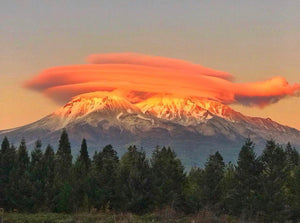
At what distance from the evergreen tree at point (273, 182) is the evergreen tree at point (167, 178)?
898 centimetres

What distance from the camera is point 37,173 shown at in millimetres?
44375

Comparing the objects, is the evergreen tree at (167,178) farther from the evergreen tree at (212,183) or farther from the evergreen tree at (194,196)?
the evergreen tree at (212,183)

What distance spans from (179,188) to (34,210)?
49.5ft

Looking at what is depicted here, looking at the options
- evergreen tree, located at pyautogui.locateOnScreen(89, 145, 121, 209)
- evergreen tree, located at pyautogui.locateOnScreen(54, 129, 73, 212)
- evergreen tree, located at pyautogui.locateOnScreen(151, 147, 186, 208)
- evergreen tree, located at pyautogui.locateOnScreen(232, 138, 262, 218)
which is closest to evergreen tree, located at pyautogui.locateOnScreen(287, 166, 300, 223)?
evergreen tree, located at pyautogui.locateOnScreen(232, 138, 262, 218)

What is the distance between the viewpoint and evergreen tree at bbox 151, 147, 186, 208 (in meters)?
43.1

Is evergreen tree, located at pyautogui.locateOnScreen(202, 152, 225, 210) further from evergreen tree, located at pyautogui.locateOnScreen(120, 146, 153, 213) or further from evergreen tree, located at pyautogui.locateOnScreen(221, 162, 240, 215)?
evergreen tree, located at pyautogui.locateOnScreen(120, 146, 153, 213)

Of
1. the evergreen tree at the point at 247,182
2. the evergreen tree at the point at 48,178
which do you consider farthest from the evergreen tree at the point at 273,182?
the evergreen tree at the point at 48,178

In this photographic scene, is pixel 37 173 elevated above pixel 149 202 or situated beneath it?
elevated above

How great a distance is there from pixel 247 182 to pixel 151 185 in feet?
32.6

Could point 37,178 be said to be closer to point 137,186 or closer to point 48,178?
point 48,178

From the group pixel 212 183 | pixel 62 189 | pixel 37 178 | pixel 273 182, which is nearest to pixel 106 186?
pixel 62 189

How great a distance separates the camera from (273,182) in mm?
38969

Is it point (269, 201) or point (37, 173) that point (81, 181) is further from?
point (269, 201)

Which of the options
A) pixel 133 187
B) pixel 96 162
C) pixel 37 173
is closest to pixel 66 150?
pixel 96 162
